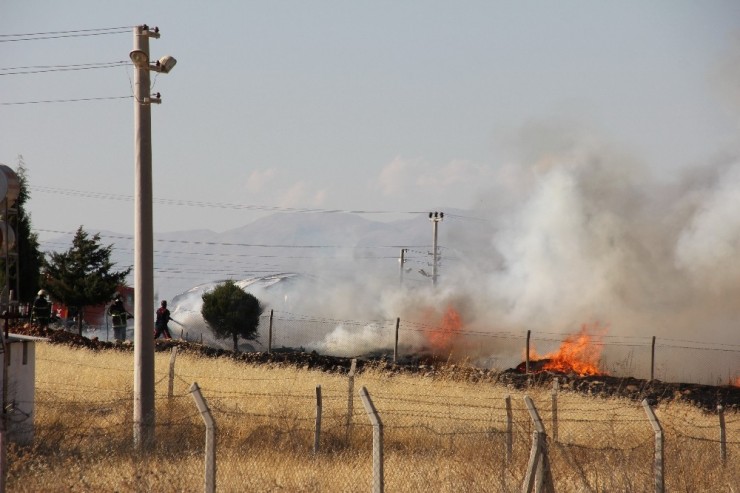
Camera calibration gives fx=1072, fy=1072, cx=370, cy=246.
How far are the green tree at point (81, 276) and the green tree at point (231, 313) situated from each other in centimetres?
464

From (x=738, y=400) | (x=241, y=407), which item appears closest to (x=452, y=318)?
(x=738, y=400)

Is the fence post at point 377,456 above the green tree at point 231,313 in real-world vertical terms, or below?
above

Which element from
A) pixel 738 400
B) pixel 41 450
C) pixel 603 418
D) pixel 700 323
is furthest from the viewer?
pixel 700 323

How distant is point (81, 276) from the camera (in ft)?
157

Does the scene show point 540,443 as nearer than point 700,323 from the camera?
Yes

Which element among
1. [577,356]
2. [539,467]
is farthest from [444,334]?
[539,467]

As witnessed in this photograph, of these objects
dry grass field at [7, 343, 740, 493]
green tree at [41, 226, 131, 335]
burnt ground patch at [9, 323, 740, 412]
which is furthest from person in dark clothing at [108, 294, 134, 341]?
dry grass field at [7, 343, 740, 493]

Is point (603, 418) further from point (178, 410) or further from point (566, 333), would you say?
point (566, 333)

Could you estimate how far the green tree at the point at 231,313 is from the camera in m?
50.1

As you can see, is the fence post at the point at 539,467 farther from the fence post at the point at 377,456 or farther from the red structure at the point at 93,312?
the red structure at the point at 93,312

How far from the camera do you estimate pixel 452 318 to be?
45094mm

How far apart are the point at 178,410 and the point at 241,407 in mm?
1250

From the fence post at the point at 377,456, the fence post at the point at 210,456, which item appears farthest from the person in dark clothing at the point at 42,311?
the fence post at the point at 377,456

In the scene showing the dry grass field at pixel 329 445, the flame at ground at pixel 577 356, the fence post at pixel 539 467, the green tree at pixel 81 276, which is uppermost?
the green tree at pixel 81 276
